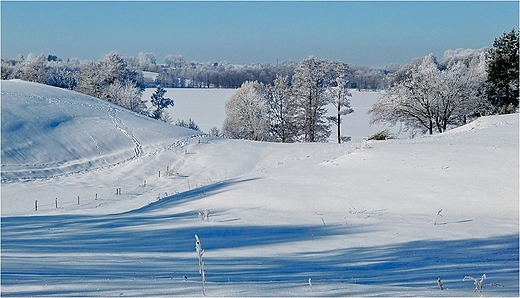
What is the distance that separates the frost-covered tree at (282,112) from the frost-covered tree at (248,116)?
2.78ft

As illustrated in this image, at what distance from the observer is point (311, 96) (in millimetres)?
49812

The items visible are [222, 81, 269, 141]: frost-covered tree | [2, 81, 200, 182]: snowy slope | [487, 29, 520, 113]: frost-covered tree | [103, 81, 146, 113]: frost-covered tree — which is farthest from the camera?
[103, 81, 146, 113]: frost-covered tree

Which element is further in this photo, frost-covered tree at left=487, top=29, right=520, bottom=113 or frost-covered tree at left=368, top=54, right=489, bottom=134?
frost-covered tree at left=368, top=54, right=489, bottom=134

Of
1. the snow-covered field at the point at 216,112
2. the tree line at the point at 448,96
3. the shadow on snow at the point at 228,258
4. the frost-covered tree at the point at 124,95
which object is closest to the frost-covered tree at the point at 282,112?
the snow-covered field at the point at 216,112

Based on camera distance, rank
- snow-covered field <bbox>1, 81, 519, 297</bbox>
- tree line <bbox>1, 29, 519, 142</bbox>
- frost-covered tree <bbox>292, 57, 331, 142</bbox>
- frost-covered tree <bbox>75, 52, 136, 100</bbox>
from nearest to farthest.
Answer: snow-covered field <bbox>1, 81, 519, 297</bbox>, tree line <bbox>1, 29, 519, 142</bbox>, frost-covered tree <bbox>292, 57, 331, 142</bbox>, frost-covered tree <bbox>75, 52, 136, 100</bbox>

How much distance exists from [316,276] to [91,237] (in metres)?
5.83

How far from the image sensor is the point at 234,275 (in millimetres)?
6914

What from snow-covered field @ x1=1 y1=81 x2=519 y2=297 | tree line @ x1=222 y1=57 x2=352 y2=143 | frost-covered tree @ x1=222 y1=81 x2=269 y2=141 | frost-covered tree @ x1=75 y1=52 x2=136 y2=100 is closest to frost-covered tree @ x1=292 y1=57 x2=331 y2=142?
tree line @ x1=222 y1=57 x2=352 y2=143

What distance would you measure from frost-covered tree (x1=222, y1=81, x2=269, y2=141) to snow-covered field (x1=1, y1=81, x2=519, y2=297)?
2919 centimetres

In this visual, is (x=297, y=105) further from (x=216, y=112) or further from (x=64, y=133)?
(x=216, y=112)

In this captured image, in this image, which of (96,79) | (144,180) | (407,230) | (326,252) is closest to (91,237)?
(326,252)

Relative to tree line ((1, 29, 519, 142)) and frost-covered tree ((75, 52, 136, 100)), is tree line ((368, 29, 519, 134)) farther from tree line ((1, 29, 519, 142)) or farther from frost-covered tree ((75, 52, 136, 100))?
frost-covered tree ((75, 52, 136, 100))

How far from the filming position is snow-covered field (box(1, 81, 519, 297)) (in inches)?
230

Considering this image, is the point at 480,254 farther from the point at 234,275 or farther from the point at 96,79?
the point at 96,79
